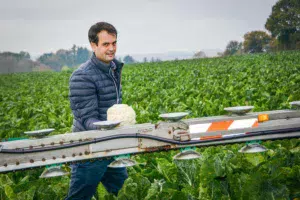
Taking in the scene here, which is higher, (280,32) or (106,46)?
(280,32)

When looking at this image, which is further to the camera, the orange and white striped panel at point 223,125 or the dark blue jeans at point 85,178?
the dark blue jeans at point 85,178

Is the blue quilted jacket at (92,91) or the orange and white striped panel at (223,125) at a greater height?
the blue quilted jacket at (92,91)

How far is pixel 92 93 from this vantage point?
275cm

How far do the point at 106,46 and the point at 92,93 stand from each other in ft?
1.19

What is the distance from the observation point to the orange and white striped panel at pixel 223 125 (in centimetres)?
202

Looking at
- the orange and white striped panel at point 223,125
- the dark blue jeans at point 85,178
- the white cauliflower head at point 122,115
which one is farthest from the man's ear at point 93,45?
the orange and white striped panel at point 223,125

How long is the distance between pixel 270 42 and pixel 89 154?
9628 centimetres

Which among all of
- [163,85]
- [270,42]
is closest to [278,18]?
[270,42]

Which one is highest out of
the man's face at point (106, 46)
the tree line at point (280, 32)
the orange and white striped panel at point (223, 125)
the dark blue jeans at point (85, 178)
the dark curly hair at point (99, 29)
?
the tree line at point (280, 32)

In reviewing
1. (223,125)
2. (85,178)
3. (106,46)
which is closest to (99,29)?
(106,46)

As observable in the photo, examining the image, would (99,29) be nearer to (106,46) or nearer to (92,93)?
(106,46)

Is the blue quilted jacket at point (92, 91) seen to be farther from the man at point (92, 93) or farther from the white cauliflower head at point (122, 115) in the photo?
the white cauliflower head at point (122, 115)

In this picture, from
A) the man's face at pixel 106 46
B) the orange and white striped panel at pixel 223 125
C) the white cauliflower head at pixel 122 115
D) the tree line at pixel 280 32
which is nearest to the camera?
the orange and white striped panel at pixel 223 125

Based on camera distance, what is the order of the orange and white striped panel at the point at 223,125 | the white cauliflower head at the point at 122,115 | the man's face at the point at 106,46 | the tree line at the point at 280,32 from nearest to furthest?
the orange and white striped panel at the point at 223,125, the white cauliflower head at the point at 122,115, the man's face at the point at 106,46, the tree line at the point at 280,32
